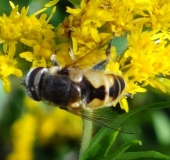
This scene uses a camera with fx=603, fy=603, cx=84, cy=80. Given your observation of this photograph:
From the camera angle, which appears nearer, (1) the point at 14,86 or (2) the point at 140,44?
(2) the point at 140,44

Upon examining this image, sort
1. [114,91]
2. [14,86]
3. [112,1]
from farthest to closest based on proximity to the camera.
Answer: [14,86] → [112,1] → [114,91]

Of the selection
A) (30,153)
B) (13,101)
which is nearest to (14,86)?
(13,101)

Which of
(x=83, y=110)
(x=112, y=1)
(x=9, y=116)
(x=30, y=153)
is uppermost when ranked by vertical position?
(x=112, y=1)

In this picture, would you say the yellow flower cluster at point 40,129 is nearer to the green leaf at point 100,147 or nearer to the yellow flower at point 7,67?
the yellow flower at point 7,67

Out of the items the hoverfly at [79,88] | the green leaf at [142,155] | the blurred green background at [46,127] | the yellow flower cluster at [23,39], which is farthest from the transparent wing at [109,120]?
the blurred green background at [46,127]

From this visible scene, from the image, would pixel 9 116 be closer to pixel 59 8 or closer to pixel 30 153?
pixel 30 153

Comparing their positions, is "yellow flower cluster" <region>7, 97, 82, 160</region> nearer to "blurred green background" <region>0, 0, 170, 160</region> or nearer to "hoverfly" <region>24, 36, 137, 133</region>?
"blurred green background" <region>0, 0, 170, 160</region>

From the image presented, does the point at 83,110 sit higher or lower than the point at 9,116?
higher
